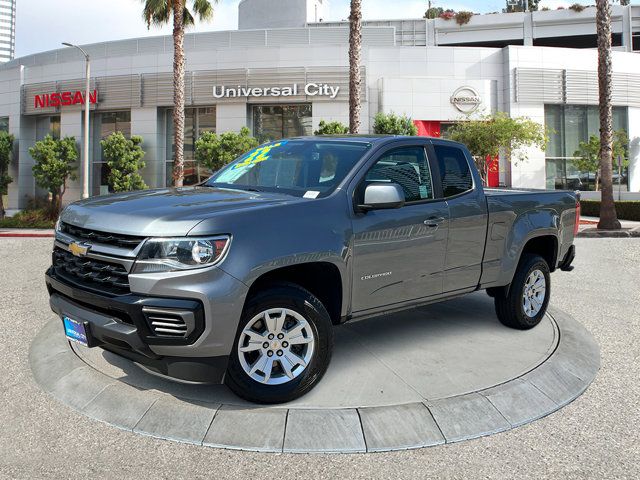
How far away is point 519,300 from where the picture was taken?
5379 mm

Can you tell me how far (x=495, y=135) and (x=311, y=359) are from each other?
2441 cm

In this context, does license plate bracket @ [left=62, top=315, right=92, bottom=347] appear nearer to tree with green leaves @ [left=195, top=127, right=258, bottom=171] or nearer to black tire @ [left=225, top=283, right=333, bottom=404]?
black tire @ [left=225, top=283, right=333, bottom=404]

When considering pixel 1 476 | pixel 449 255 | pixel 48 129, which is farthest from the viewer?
pixel 48 129

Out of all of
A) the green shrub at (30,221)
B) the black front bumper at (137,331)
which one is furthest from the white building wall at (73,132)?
the black front bumper at (137,331)

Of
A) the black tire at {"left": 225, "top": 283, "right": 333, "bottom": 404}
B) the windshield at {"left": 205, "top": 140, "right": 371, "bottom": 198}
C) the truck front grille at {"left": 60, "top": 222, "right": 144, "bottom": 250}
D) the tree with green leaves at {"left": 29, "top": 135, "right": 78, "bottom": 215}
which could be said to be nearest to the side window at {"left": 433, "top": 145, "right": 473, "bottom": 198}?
the windshield at {"left": 205, "top": 140, "right": 371, "bottom": 198}

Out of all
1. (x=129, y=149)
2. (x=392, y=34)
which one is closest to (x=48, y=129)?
(x=129, y=149)

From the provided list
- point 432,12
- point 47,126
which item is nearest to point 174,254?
point 47,126

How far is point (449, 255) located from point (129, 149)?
27085 mm

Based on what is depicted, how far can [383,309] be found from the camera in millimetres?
4227

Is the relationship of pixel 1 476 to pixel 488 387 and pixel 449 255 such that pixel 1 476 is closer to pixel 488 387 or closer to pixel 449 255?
pixel 488 387

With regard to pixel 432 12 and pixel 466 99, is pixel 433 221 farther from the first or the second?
pixel 432 12

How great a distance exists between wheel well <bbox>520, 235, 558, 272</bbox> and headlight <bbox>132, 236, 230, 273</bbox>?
3.85 m

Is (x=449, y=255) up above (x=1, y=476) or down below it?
above

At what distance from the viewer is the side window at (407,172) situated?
436cm
